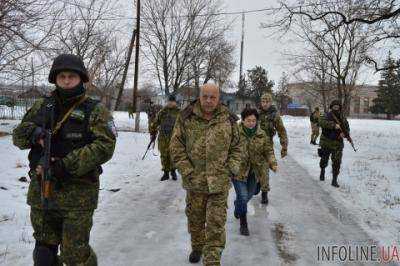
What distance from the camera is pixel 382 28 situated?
52.1 feet

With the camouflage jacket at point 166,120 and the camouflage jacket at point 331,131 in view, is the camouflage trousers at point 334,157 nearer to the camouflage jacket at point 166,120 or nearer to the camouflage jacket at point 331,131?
the camouflage jacket at point 331,131


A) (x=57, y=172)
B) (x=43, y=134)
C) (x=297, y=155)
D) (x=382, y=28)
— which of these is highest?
(x=382, y=28)

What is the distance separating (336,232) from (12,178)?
20.2 feet

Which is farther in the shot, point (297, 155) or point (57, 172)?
point (297, 155)

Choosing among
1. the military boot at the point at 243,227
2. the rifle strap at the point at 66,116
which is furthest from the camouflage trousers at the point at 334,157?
the rifle strap at the point at 66,116

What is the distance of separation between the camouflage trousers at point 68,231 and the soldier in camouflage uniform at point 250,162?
8.63 ft

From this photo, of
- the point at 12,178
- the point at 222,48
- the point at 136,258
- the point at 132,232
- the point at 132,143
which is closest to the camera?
the point at 136,258

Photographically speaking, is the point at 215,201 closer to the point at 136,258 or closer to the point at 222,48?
the point at 136,258

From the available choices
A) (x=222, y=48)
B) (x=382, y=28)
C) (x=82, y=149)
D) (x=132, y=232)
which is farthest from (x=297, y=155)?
(x=222, y=48)

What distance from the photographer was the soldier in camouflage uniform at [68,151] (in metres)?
3.20

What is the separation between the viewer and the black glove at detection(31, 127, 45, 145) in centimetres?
313

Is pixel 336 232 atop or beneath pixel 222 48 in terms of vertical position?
beneath

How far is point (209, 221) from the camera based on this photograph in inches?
171

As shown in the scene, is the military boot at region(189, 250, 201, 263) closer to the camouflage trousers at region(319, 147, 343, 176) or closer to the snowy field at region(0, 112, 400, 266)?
the snowy field at region(0, 112, 400, 266)
